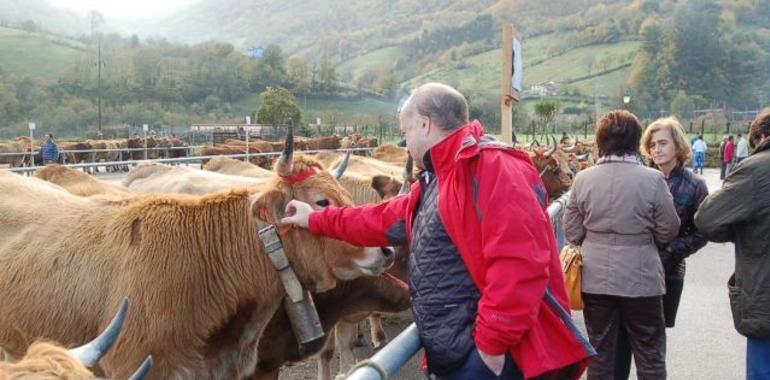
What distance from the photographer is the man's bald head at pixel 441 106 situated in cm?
289

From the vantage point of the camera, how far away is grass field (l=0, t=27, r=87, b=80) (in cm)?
11719

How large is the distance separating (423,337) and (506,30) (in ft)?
15.7

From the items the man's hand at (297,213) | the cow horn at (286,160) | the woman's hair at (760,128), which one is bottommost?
the man's hand at (297,213)

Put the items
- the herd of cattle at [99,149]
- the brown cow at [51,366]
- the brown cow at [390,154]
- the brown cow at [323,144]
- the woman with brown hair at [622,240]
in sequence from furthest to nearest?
the brown cow at [323,144] < the herd of cattle at [99,149] < the brown cow at [390,154] < the woman with brown hair at [622,240] < the brown cow at [51,366]

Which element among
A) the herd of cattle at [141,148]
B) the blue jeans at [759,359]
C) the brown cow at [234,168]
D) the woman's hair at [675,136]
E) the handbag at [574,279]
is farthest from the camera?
the herd of cattle at [141,148]

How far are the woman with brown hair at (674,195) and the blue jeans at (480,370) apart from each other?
7.62 feet

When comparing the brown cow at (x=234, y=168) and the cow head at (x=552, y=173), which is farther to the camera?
the cow head at (x=552, y=173)

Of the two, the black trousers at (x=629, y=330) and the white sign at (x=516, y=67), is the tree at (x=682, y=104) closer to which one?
the white sign at (x=516, y=67)

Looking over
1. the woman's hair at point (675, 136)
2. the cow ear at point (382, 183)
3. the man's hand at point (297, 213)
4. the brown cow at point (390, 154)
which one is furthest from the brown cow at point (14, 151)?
the woman's hair at point (675, 136)

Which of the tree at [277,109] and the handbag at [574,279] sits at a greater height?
the tree at [277,109]

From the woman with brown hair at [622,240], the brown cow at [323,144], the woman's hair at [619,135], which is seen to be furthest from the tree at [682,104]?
the woman with brown hair at [622,240]

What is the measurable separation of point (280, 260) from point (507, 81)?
12.6ft

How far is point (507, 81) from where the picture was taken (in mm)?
7082

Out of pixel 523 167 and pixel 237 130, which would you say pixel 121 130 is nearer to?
pixel 237 130
